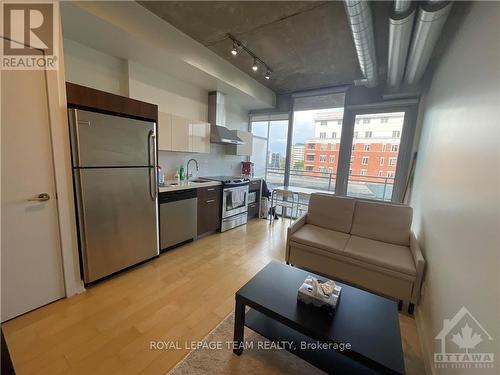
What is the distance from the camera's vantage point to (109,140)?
2.11 metres

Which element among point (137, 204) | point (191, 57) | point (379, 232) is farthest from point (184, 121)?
point (379, 232)

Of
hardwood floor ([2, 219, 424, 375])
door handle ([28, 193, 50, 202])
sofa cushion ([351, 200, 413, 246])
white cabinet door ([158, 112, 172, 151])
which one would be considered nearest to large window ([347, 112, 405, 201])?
sofa cushion ([351, 200, 413, 246])

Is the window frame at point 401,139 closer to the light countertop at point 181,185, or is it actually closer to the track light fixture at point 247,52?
the track light fixture at point 247,52

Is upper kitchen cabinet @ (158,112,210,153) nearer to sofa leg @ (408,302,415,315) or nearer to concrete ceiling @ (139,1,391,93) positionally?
concrete ceiling @ (139,1,391,93)

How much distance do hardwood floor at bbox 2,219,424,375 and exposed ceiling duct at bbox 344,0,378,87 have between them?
2757mm

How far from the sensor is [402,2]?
157 cm

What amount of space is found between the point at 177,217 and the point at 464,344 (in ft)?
9.61

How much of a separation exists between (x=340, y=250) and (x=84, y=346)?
2.41 meters

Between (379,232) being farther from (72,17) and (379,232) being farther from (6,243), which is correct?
(72,17)

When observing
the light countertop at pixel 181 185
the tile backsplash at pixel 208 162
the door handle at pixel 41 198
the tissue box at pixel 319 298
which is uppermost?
the tile backsplash at pixel 208 162

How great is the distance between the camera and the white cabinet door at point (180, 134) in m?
3.16

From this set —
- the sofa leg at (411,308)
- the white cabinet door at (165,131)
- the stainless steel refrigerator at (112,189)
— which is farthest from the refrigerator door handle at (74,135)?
the sofa leg at (411,308)

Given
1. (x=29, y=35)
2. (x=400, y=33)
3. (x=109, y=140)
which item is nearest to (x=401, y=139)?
(x=400, y=33)

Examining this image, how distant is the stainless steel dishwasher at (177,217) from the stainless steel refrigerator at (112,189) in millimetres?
184
